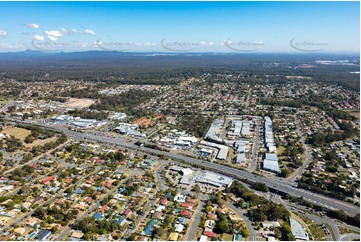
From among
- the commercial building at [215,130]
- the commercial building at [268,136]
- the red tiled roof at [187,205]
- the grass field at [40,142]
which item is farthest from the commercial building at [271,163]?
the grass field at [40,142]

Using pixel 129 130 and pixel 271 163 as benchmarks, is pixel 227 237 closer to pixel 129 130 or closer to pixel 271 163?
pixel 271 163

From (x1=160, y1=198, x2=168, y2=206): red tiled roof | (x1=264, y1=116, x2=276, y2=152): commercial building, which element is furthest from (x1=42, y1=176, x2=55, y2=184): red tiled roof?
(x1=264, y1=116, x2=276, y2=152): commercial building

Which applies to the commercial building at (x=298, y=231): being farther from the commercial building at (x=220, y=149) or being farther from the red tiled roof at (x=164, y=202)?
the commercial building at (x=220, y=149)

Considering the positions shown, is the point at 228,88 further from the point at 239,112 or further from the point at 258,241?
the point at 258,241

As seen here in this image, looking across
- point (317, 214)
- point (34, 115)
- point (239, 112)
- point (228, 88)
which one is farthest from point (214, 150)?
point (228, 88)

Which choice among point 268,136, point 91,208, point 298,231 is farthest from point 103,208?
point 268,136

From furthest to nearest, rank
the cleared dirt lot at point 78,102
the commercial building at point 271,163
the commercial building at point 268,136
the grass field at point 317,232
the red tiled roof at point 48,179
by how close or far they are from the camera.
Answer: the cleared dirt lot at point 78,102
the commercial building at point 268,136
the commercial building at point 271,163
the red tiled roof at point 48,179
the grass field at point 317,232

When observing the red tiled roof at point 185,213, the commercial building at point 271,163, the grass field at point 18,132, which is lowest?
the commercial building at point 271,163

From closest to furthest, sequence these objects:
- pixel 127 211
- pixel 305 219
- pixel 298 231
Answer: pixel 298 231
pixel 305 219
pixel 127 211

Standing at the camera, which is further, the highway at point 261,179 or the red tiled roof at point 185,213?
the highway at point 261,179
